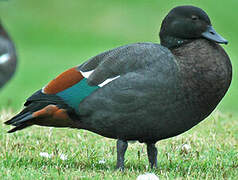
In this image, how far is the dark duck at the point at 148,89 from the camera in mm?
4277

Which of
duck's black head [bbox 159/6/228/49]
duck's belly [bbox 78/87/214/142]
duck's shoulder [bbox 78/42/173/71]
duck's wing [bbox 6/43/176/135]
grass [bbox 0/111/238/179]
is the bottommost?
grass [bbox 0/111/238/179]

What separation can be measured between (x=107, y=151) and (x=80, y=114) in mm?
899

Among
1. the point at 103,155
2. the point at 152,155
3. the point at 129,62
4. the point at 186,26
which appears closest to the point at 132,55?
the point at 129,62

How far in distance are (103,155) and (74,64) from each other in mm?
12829

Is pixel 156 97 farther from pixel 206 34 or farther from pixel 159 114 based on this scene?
pixel 206 34

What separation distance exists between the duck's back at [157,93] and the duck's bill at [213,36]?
0.06 metres

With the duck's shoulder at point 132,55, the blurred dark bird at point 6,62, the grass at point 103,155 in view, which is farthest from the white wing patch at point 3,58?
the duck's shoulder at point 132,55

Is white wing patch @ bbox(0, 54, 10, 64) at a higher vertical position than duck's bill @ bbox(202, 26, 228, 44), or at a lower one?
higher

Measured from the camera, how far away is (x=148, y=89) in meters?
4.27

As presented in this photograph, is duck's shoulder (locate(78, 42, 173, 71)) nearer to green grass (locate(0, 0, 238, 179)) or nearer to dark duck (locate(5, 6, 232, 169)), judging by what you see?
dark duck (locate(5, 6, 232, 169))

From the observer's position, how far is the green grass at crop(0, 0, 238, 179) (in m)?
4.55

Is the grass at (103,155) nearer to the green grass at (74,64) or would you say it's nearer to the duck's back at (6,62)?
the green grass at (74,64)

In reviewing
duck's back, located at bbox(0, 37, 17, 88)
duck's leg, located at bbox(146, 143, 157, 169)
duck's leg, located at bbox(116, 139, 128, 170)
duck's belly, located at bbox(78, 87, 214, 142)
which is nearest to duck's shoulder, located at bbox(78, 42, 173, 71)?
duck's belly, located at bbox(78, 87, 214, 142)

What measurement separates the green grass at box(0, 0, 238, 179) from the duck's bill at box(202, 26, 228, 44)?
109 centimetres
